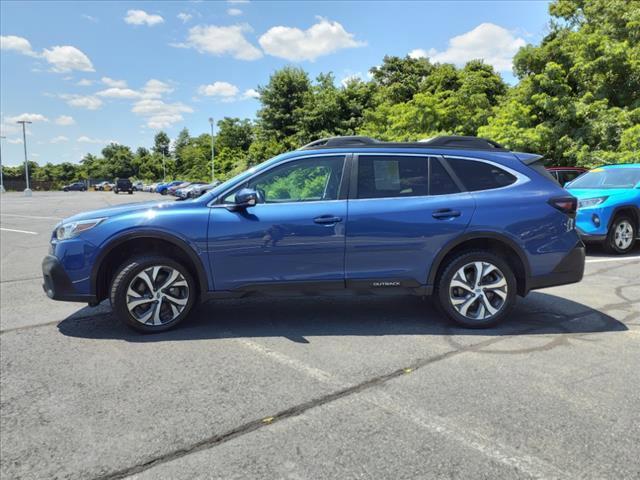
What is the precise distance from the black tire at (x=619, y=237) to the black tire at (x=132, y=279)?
7.73 meters

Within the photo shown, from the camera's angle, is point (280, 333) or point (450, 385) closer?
point (450, 385)

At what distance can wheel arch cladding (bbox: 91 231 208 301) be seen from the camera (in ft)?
14.8

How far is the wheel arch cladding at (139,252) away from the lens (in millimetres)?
4523

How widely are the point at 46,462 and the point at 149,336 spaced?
2.02 metres

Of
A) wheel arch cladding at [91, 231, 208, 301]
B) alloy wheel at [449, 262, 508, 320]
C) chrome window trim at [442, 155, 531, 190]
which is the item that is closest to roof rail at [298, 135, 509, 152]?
chrome window trim at [442, 155, 531, 190]

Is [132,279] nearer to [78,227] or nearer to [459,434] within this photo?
[78,227]

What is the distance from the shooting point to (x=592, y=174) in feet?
33.1

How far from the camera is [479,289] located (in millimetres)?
Result: 4719

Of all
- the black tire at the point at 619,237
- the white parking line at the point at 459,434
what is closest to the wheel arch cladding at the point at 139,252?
the white parking line at the point at 459,434

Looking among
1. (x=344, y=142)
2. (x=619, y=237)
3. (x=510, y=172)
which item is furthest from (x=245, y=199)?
(x=619, y=237)

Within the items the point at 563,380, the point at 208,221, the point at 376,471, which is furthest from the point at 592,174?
the point at 376,471

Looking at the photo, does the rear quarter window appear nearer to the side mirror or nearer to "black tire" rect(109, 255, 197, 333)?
the side mirror

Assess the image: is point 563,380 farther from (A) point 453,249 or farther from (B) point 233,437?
(B) point 233,437

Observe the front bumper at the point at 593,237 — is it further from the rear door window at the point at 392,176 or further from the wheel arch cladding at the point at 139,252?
the wheel arch cladding at the point at 139,252
